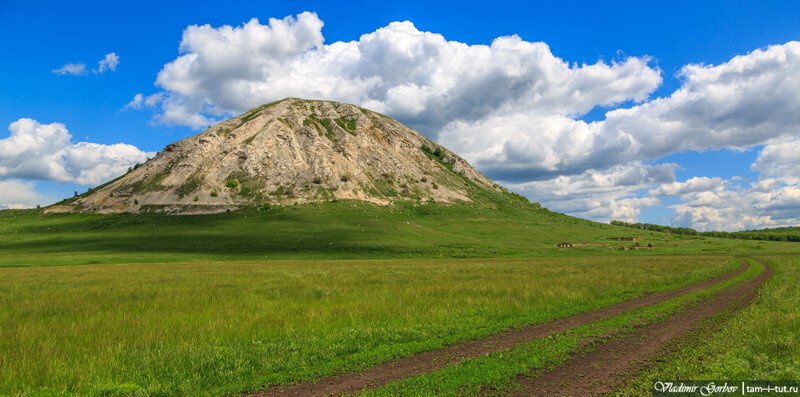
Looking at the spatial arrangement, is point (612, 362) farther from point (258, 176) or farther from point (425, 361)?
point (258, 176)

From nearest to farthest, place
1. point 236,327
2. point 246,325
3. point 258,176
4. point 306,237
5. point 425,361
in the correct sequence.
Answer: point 425,361 → point 236,327 → point 246,325 → point 306,237 → point 258,176

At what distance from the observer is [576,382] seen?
37.2ft

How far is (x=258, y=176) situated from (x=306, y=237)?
69271mm

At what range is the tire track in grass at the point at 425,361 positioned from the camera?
37.2 feet

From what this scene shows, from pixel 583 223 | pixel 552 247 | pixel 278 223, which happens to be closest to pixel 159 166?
pixel 278 223

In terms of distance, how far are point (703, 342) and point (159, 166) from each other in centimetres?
19535

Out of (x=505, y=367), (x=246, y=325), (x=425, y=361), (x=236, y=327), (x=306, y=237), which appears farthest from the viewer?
(x=306, y=237)

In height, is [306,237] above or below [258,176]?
below

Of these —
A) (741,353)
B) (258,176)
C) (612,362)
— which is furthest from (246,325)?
(258,176)

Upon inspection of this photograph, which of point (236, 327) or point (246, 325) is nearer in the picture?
point (236, 327)

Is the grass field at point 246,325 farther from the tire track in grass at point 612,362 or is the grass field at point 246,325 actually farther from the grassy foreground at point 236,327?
the tire track in grass at point 612,362

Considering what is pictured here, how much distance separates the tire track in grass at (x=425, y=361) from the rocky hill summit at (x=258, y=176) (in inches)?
5606

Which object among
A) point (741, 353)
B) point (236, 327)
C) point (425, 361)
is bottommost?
point (236, 327)

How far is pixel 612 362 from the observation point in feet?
42.4
